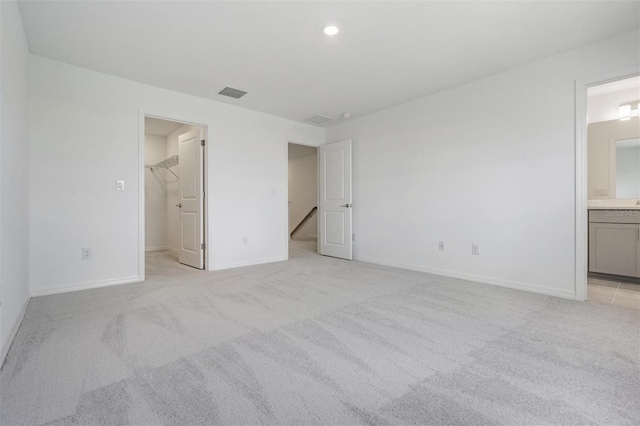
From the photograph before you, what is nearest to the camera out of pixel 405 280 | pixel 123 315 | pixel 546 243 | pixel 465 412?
pixel 465 412

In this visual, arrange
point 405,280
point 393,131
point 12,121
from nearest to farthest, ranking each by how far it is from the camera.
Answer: point 12,121 < point 405,280 < point 393,131

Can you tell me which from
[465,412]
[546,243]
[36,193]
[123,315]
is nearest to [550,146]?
[546,243]

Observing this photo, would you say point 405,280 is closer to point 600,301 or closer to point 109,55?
point 600,301

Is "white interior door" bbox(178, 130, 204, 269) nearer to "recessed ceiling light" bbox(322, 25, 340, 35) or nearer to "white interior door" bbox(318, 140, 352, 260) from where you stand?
"white interior door" bbox(318, 140, 352, 260)

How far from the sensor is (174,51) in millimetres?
2793

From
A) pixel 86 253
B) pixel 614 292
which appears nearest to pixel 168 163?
→ pixel 86 253

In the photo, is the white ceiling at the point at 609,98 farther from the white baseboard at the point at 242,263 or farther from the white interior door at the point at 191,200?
the white interior door at the point at 191,200

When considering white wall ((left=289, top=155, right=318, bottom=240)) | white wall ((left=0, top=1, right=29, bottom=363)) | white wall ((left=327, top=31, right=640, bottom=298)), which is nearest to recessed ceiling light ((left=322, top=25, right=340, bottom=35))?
white wall ((left=327, top=31, right=640, bottom=298))

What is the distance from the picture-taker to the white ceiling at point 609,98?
3.74 m

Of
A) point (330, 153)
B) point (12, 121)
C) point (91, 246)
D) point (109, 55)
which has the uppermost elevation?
point (109, 55)

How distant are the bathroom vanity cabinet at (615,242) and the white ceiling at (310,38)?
7.07 feet

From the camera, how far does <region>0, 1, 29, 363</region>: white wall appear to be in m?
1.77

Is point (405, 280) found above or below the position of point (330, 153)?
below

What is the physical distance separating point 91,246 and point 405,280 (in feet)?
11.5
